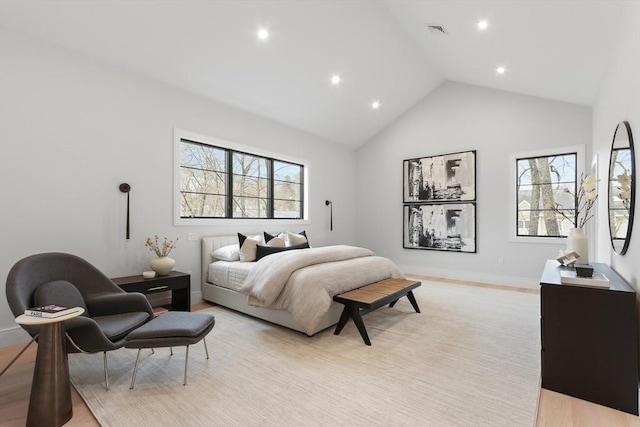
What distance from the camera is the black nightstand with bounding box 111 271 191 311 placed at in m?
3.21

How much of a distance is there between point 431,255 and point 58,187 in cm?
581

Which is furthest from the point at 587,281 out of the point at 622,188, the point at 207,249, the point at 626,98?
the point at 207,249

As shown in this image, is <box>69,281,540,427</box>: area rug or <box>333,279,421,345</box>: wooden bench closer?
<box>69,281,540,427</box>: area rug

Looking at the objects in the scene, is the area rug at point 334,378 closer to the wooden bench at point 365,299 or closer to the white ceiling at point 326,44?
the wooden bench at point 365,299

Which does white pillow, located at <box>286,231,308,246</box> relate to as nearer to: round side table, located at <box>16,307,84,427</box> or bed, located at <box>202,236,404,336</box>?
bed, located at <box>202,236,404,336</box>

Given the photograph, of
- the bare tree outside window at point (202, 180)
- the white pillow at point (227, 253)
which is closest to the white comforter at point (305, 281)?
the white pillow at point (227, 253)

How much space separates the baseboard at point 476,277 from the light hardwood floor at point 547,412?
3581mm

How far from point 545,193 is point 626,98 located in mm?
3095

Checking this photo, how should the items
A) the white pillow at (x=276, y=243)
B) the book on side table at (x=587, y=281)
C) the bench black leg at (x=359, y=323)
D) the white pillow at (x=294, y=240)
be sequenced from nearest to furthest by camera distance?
1. the book on side table at (x=587, y=281)
2. the bench black leg at (x=359, y=323)
3. the white pillow at (x=276, y=243)
4. the white pillow at (x=294, y=240)

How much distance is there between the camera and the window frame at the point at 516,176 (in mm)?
4762

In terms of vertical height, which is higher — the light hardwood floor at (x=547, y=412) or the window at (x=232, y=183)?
the window at (x=232, y=183)

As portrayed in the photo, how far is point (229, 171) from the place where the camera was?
15.9 feet

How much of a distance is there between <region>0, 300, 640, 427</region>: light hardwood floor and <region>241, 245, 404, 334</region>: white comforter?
1.59 meters

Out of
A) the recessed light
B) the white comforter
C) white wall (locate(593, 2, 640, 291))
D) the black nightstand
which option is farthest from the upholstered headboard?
white wall (locate(593, 2, 640, 291))
